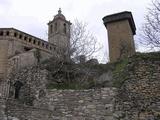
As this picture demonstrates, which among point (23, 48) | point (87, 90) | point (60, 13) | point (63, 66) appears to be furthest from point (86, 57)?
point (60, 13)

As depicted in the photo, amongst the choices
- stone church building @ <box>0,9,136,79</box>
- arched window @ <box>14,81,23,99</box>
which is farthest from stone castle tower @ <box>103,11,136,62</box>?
arched window @ <box>14,81,23,99</box>

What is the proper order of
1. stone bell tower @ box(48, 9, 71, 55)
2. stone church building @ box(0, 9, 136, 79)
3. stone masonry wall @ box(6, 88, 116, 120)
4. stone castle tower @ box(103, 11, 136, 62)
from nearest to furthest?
1. stone masonry wall @ box(6, 88, 116, 120)
2. stone castle tower @ box(103, 11, 136, 62)
3. stone church building @ box(0, 9, 136, 79)
4. stone bell tower @ box(48, 9, 71, 55)

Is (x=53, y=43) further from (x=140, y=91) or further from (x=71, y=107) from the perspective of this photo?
(x=140, y=91)

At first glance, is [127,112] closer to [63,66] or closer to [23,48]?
[63,66]

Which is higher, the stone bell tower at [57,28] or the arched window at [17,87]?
the stone bell tower at [57,28]

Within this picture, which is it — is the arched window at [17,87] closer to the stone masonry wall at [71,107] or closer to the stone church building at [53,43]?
the stone church building at [53,43]

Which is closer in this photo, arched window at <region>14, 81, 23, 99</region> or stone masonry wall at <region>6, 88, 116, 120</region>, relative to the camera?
stone masonry wall at <region>6, 88, 116, 120</region>

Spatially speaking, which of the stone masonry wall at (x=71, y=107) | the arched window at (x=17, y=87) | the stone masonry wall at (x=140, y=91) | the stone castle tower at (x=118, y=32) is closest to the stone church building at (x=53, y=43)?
the stone castle tower at (x=118, y=32)

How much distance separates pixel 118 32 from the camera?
14180mm

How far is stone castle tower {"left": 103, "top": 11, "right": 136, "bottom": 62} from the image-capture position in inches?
547

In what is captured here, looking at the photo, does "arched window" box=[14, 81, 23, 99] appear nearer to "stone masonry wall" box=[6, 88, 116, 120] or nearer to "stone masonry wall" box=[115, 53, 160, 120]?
"stone masonry wall" box=[6, 88, 116, 120]

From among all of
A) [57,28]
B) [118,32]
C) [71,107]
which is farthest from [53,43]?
[71,107]

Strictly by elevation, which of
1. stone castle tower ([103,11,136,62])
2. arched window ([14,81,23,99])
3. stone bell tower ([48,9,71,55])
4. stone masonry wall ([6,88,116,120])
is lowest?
stone masonry wall ([6,88,116,120])

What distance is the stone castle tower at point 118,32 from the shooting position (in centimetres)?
1390
